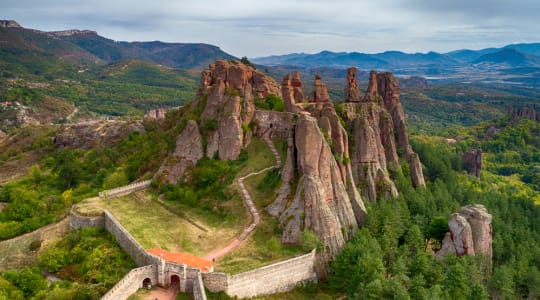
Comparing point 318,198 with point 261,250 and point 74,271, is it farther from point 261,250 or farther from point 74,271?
point 74,271

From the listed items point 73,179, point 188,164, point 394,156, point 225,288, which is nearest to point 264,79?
point 188,164

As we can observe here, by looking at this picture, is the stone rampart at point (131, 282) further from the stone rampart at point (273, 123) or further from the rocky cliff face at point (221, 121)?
the stone rampart at point (273, 123)

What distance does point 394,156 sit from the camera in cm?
6981

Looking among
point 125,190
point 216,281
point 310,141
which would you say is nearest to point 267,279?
point 216,281

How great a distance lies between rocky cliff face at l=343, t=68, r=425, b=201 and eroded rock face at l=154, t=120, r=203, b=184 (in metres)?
22.7

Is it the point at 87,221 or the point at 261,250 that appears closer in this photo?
the point at 261,250

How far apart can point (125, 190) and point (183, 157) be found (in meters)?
9.32

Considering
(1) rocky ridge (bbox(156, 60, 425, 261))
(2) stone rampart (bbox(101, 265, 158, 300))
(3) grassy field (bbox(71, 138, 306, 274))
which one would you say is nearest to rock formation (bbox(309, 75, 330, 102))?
(1) rocky ridge (bbox(156, 60, 425, 261))

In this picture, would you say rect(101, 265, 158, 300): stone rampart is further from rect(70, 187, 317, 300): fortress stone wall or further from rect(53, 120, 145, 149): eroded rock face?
rect(53, 120, 145, 149): eroded rock face

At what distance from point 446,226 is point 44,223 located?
182 feet

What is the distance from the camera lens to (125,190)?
2413 inches

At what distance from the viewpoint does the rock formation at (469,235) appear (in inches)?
1816

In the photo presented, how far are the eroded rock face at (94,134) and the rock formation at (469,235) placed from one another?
A: 2821 inches

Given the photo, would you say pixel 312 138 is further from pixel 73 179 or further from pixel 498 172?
pixel 498 172
